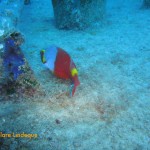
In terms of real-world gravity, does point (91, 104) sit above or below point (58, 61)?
below

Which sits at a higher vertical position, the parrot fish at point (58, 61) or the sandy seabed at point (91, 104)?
the parrot fish at point (58, 61)

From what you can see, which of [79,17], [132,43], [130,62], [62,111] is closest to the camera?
[62,111]

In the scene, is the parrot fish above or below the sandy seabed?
above

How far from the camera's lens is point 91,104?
256 centimetres

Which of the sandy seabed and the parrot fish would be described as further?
the parrot fish

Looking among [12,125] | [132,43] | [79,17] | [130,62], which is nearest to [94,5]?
[79,17]

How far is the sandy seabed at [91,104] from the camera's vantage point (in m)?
2.06

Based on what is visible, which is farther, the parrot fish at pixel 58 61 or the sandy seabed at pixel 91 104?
the parrot fish at pixel 58 61

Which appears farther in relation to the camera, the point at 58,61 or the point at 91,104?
the point at 58,61

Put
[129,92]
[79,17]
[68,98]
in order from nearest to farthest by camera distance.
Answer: [68,98]
[129,92]
[79,17]

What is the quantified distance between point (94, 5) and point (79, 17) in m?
0.62

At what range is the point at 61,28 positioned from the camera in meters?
5.30

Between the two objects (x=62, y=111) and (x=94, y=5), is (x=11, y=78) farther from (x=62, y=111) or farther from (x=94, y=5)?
(x=94, y=5)

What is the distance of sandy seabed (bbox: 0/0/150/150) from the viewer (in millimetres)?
2064
